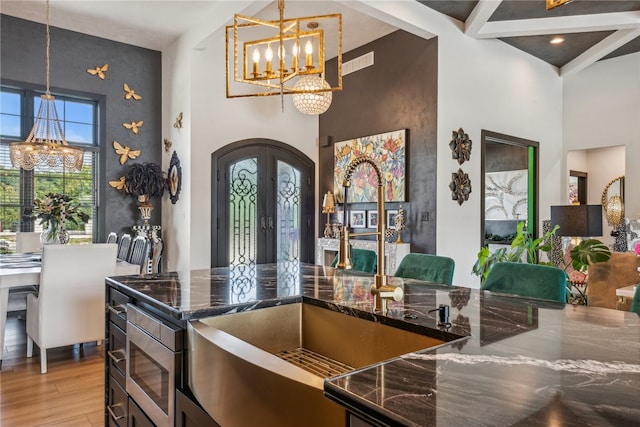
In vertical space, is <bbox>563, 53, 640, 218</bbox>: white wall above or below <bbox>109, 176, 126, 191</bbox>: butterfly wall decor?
above

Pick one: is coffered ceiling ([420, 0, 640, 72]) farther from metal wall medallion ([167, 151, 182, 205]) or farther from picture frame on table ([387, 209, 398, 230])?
metal wall medallion ([167, 151, 182, 205])

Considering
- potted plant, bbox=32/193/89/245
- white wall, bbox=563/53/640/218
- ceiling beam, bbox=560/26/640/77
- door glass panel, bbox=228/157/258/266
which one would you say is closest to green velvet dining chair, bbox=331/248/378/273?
door glass panel, bbox=228/157/258/266

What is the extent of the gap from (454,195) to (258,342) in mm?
3686

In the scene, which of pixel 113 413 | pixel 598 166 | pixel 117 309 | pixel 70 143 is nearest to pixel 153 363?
pixel 117 309

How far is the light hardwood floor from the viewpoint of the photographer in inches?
103

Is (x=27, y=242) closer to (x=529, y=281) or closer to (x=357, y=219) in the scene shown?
(x=357, y=219)

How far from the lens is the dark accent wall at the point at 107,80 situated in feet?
16.5

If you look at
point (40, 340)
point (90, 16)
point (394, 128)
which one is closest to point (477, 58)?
point (394, 128)

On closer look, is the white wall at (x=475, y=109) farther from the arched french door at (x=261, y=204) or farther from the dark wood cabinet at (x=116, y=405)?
the dark wood cabinet at (x=116, y=405)

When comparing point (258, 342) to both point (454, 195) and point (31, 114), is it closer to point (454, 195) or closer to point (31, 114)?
point (454, 195)

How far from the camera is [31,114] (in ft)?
17.0

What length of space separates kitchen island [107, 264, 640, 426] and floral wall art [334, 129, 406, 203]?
10.4ft

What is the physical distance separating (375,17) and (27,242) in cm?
490

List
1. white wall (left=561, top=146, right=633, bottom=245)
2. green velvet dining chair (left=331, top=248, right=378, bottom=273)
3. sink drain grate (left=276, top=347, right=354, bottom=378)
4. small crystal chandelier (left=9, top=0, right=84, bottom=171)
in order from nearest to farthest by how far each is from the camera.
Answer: sink drain grate (left=276, top=347, right=354, bottom=378)
green velvet dining chair (left=331, top=248, right=378, bottom=273)
small crystal chandelier (left=9, top=0, right=84, bottom=171)
white wall (left=561, top=146, right=633, bottom=245)
